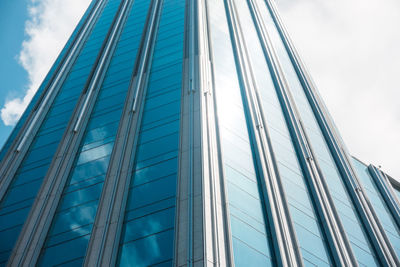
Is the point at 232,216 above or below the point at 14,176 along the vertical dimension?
below

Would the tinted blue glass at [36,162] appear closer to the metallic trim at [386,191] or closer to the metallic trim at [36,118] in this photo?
the metallic trim at [36,118]

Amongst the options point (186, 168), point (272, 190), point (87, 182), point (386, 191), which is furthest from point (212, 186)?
point (386, 191)

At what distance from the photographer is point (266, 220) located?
23.6m

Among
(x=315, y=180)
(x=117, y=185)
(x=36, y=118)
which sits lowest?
(x=117, y=185)

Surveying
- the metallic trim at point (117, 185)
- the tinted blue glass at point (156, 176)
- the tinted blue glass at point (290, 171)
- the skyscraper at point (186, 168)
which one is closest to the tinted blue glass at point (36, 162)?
the skyscraper at point (186, 168)

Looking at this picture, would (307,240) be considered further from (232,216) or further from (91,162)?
(91,162)

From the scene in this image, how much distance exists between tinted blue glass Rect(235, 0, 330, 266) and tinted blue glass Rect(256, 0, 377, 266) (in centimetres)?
339

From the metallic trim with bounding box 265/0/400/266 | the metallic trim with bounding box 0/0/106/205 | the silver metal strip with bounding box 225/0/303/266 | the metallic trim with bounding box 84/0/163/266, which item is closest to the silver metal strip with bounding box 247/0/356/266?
the silver metal strip with bounding box 225/0/303/266

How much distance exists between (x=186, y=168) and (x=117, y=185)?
4.40 meters

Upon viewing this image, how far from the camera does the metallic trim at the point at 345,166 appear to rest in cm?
3130

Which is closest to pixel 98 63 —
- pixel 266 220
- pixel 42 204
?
pixel 42 204

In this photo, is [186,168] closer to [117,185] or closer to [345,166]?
[117,185]

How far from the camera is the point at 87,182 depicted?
2811cm

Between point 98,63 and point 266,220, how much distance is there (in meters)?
29.4
